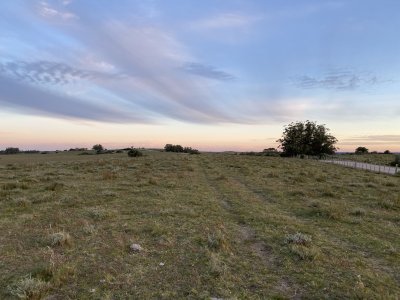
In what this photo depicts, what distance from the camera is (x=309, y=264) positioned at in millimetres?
7812

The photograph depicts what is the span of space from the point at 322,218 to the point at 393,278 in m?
6.22

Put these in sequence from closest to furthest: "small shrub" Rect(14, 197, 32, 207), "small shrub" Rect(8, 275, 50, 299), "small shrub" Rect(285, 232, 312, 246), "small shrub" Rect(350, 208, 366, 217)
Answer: "small shrub" Rect(8, 275, 50, 299), "small shrub" Rect(285, 232, 312, 246), "small shrub" Rect(350, 208, 366, 217), "small shrub" Rect(14, 197, 32, 207)

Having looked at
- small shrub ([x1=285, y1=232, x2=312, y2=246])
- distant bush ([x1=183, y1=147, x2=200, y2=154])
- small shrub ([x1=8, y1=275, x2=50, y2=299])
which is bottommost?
small shrub ([x1=8, y1=275, x2=50, y2=299])

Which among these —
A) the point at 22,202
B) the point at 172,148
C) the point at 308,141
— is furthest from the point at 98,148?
the point at 22,202

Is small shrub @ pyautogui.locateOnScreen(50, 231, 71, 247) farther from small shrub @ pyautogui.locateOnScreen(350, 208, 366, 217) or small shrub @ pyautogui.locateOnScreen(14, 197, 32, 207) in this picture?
small shrub @ pyautogui.locateOnScreen(350, 208, 366, 217)

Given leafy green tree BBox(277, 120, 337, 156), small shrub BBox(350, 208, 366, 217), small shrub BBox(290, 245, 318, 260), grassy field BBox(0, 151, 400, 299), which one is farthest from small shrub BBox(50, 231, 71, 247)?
leafy green tree BBox(277, 120, 337, 156)

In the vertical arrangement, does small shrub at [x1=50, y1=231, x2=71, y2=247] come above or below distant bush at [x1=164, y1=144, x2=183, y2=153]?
below

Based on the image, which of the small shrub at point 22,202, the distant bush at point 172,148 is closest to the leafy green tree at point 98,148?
the distant bush at point 172,148

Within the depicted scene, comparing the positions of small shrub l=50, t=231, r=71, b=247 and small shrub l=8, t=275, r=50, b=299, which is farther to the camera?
small shrub l=50, t=231, r=71, b=247

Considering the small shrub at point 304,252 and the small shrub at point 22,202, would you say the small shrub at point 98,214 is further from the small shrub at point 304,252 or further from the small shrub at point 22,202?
the small shrub at point 304,252

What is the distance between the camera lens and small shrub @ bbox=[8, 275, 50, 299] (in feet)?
19.7

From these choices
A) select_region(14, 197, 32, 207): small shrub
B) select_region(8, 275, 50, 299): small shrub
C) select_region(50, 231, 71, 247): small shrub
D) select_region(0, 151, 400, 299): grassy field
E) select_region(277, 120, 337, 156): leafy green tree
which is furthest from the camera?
select_region(277, 120, 337, 156): leafy green tree

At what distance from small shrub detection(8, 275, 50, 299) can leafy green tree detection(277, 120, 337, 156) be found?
3322 inches

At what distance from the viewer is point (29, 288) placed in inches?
243
